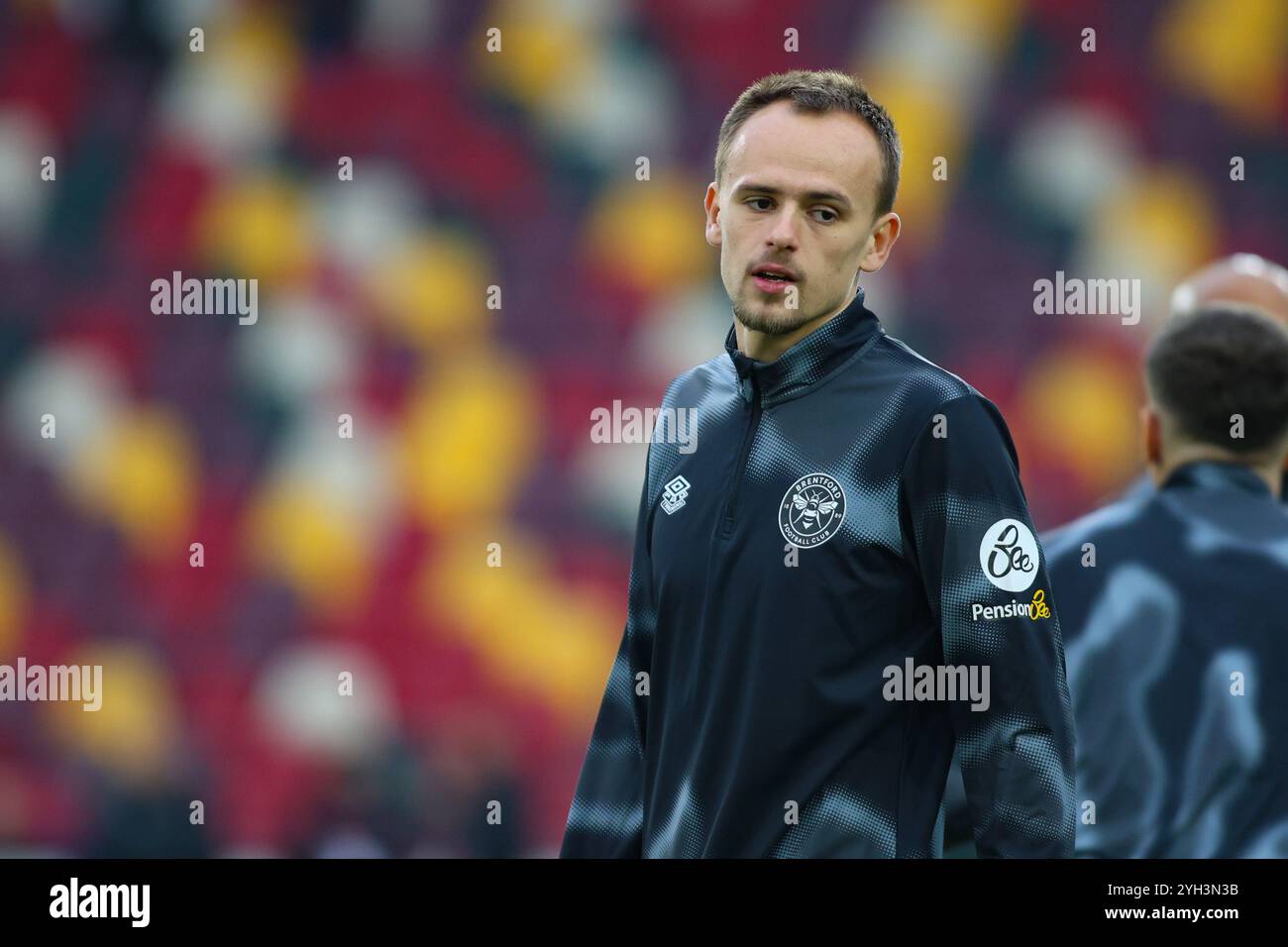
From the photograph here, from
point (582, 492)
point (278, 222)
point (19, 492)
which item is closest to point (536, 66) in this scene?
point (278, 222)

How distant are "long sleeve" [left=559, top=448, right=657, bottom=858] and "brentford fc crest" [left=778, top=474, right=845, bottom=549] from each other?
158mm

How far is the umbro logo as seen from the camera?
1.17 metres

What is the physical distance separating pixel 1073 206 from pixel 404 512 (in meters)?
1.45

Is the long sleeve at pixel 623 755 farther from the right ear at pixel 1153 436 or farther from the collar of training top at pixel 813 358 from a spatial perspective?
the right ear at pixel 1153 436

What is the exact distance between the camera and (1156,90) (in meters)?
2.99

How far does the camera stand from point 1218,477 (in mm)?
1513

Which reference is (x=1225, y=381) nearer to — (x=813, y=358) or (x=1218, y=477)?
(x=1218, y=477)

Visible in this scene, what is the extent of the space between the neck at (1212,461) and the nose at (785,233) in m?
0.62

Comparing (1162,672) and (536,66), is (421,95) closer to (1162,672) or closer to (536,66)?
(536,66)

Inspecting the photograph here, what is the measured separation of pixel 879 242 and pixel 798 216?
0.30ft

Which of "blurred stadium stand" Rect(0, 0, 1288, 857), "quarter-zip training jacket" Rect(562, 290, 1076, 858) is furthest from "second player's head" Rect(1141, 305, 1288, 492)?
"blurred stadium stand" Rect(0, 0, 1288, 857)

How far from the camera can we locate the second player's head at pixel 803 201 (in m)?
1.14

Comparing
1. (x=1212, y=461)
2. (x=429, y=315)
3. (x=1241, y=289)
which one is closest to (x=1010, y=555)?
(x=1212, y=461)

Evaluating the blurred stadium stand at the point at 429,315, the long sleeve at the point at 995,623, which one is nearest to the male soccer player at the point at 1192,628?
the long sleeve at the point at 995,623
